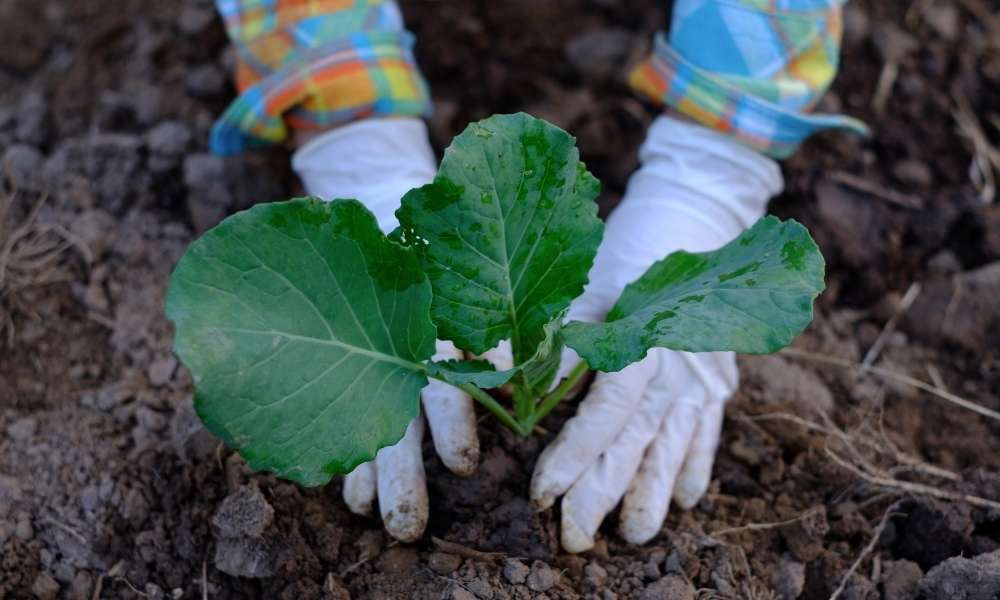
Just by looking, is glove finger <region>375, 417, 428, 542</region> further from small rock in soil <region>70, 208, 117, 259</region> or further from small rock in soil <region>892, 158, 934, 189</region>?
small rock in soil <region>892, 158, 934, 189</region>

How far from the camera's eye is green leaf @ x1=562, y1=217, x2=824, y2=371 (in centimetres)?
123

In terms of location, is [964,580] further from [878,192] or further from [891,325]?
[878,192]

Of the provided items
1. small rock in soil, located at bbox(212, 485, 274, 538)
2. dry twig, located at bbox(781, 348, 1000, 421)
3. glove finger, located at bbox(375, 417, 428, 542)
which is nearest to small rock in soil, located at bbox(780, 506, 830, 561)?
dry twig, located at bbox(781, 348, 1000, 421)

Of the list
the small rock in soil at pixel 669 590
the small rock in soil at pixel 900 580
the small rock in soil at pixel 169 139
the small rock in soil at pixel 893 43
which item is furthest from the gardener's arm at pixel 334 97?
the small rock in soil at pixel 893 43

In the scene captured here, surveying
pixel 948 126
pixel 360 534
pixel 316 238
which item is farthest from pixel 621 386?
pixel 948 126

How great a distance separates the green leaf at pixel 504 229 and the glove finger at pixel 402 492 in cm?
21

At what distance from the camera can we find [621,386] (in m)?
1.62

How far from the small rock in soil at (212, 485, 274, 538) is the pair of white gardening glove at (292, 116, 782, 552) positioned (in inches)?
5.7

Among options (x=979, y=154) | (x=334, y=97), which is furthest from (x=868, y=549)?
(x=334, y=97)

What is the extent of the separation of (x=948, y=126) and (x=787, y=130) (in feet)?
2.19

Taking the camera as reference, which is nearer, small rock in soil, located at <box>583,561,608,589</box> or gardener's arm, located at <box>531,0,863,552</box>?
small rock in soil, located at <box>583,561,608,589</box>

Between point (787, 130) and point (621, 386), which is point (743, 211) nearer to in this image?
point (787, 130)

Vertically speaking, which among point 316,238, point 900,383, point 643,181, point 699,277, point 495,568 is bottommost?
point 900,383

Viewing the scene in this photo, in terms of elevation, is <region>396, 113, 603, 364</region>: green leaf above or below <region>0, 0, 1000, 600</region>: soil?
above
